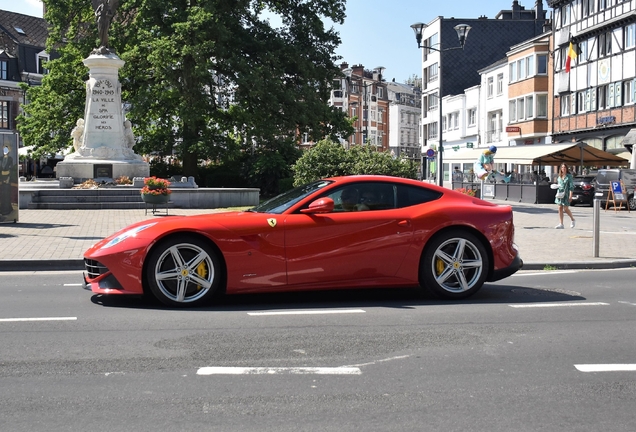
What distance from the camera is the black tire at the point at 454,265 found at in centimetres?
895

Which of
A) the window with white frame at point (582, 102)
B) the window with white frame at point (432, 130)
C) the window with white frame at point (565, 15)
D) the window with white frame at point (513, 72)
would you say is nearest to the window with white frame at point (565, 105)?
the window with white frame at point (582, 102)

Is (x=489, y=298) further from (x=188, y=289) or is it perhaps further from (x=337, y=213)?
(x=188, y=289)

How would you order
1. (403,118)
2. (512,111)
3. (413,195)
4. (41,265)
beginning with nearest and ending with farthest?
1. (413,195)
2. (41,265)
3. (512,111)
4. (403,118)

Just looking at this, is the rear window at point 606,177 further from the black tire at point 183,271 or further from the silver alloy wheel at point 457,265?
the black tire at point 183,271

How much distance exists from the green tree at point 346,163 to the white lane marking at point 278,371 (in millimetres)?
21326

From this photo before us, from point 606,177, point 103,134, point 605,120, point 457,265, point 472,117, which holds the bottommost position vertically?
point 457,265

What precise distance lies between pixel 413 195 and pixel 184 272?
8.35 feet

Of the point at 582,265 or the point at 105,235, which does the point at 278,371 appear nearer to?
the point at 582,265

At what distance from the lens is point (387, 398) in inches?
201

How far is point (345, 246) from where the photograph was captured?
867cm

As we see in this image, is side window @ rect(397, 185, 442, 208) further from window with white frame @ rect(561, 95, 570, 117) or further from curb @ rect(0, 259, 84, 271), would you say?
window with white frame @ rect(561, 95, 570, 117)

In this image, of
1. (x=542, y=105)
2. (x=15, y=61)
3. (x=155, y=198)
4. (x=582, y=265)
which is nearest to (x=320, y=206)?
(x=582, y=265)

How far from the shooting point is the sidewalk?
12.9 metres

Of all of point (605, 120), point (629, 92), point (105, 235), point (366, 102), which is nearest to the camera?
point (105, 235)
